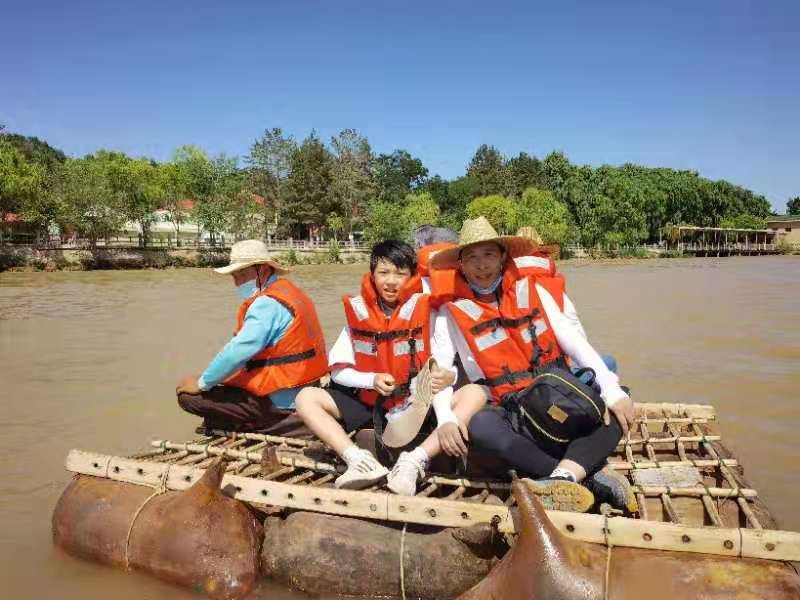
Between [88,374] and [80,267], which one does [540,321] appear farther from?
[80,267]

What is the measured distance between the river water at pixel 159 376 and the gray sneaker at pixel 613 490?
1531 millimetres

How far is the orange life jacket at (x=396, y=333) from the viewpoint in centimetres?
361

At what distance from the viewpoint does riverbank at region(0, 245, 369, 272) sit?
3083 centimetres

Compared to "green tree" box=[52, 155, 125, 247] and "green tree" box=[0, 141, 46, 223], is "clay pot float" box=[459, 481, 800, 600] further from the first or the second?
"green tree" box=[52, 155, 125, 247]

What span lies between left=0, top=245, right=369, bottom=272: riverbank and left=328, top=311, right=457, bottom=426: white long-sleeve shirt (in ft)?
104

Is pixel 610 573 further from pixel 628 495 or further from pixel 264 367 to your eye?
pixel 264 367

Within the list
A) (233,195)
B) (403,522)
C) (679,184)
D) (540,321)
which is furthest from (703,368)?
(679,184)

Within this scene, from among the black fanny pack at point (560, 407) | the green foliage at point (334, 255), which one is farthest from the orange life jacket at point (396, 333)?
the green foliage at point (334, 255)

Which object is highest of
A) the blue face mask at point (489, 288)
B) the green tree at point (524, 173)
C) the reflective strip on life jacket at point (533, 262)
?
the green tree at point (524, 173)

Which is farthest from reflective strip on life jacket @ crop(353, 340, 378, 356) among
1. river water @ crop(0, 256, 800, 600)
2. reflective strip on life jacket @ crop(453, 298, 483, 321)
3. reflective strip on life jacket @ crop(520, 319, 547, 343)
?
river water @ crop(0, 256, 800, 600)

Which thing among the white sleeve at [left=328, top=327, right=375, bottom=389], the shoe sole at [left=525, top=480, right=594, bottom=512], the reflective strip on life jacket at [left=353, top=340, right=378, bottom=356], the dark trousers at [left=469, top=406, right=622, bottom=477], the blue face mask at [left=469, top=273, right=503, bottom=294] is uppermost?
the blue face mask at [left=469, top=273, right=503, bottom=294]

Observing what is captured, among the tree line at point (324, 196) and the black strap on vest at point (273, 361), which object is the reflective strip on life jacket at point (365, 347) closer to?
the black strap on vest at point (273, 361)

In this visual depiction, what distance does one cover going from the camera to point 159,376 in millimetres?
8719

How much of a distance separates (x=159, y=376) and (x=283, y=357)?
510 centimetres
